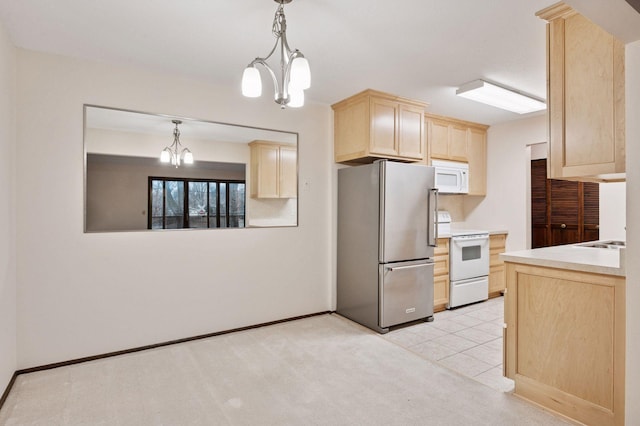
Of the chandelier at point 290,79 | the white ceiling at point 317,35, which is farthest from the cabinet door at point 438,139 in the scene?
the chandelier at point 290,79

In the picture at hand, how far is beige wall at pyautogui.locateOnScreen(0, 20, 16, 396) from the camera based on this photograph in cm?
212

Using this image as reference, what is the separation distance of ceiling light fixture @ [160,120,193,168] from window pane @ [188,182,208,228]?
0.23 metres

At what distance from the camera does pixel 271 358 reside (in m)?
2.71

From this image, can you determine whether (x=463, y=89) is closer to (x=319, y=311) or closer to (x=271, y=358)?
(x=319, y=311)

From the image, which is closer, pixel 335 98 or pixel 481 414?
pixel 481 414

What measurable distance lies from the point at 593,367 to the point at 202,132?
10.8 feet

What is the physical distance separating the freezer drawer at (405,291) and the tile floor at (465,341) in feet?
0.44

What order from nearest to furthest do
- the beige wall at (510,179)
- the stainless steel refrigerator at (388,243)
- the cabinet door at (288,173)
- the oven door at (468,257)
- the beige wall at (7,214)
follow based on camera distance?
the beige wall at (7,214) → the stainless steel refrigerator at (388,243) → the cabinet door at (288,173) → the oven door at (468,257) → the beige wall at (510,179)

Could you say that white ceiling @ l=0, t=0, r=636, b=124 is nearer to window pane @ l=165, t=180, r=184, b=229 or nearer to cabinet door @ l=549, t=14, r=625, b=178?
cabinet door @ l=549, t=14, r=625, b=178

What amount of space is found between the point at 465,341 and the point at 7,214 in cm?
369

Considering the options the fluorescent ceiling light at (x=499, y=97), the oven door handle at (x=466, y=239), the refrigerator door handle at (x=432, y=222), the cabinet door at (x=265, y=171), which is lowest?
the oven door handle at (x=466, y=239)

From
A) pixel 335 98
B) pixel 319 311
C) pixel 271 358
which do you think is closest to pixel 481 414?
pixel 271 358

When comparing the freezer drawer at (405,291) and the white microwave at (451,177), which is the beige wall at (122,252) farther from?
the white microwave at (451,177)

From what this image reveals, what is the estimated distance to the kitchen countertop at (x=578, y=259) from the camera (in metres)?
1.74
